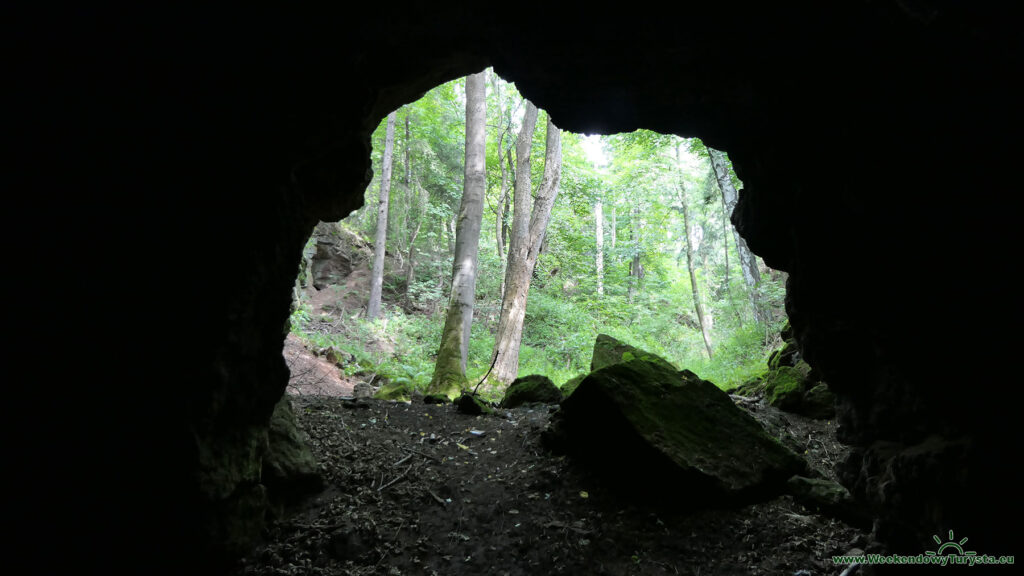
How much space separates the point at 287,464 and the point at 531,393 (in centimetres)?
398

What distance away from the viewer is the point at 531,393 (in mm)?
6914

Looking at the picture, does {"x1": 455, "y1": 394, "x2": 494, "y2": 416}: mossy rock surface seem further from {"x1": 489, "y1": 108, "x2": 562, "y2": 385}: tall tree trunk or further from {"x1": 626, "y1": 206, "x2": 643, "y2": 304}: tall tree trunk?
{"x1": 626, "y1": 206, "x2": 643, "y2": 304}: tall tree trunk

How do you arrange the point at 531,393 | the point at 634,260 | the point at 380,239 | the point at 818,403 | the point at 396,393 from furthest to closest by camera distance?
1. the point at 634,260
2. the point at 380,239
3. the point at 396,393
4. the point at 531,393
5. the point at 818,403

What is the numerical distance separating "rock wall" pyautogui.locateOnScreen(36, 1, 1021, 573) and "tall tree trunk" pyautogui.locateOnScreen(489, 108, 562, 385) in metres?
6.46

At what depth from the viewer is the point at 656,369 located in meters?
4.73

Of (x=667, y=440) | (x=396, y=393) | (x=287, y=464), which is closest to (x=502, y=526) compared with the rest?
(x=667, y=440)

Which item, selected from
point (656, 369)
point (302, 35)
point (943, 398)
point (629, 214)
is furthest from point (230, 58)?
point (629, 214)

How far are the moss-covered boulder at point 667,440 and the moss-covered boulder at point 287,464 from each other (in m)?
2.38

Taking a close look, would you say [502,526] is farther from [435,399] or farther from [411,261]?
[411,261]

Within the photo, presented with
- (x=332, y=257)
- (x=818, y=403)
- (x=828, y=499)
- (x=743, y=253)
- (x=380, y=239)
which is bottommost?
(x=828, y=499)

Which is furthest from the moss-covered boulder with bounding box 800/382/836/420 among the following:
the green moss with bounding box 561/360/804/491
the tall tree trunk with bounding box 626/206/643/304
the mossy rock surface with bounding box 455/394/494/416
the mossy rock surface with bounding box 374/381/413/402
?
the tall tree trunk with bounding box 626/206/643/304

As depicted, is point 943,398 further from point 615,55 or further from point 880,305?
point 615,55

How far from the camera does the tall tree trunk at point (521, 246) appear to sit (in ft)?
30.2

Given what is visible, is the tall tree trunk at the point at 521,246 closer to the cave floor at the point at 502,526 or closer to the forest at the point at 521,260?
the forest at the point at 521,260
